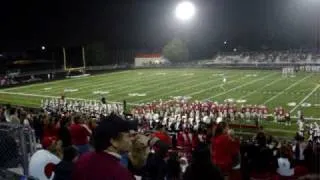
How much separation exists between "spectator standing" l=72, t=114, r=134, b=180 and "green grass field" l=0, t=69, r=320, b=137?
18152 mm

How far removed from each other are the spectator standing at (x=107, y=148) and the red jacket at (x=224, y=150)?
130 inches

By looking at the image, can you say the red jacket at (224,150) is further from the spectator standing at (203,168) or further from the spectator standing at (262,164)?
the spectator standing at (203,168)

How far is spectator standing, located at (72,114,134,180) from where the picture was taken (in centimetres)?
332

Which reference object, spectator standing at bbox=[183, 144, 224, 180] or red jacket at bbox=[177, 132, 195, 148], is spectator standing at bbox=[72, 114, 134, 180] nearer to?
spectator standing at bbox=[183, 144, 224, 180]

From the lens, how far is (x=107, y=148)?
11.0 ft

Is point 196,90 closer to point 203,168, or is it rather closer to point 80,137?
point 80,137

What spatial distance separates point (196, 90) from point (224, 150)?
25.9 metres

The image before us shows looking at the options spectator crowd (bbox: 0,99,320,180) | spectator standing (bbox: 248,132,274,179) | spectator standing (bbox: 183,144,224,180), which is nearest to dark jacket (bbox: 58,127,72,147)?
spectator crowd (bbox: 0,99,320,180)

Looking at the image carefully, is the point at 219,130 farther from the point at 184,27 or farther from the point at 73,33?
the point at 184,27

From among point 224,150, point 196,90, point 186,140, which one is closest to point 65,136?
point 224,150

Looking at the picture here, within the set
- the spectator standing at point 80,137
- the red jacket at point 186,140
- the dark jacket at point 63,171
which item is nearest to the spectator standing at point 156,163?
the dark jacket at point 63,171

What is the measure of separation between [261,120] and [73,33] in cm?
4384

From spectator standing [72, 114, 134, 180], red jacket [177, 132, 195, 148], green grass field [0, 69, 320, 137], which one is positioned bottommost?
green grass field [0, 69, 320, 137]

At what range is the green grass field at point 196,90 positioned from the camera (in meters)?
27.7
